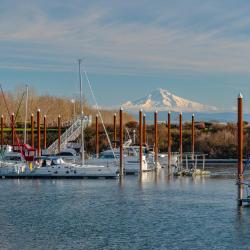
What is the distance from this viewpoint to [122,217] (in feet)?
137

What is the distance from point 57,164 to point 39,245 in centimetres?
3769

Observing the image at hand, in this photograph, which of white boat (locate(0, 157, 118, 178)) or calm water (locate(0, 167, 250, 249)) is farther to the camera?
white boat (locate(0, 157, 118, 178))

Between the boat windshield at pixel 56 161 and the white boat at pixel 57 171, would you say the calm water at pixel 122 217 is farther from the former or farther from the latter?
the boat windshield at pixel 56 161

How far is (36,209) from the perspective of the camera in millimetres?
45688

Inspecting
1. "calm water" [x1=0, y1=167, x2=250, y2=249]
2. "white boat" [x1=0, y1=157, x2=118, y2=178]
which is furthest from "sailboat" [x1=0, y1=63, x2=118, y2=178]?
"calm water" [x1=0, y1=167, x2=250, y2=249]

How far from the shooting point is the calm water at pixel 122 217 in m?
34.1

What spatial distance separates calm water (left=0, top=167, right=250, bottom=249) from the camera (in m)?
34.1

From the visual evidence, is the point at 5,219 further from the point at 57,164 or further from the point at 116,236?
the point at 57,164

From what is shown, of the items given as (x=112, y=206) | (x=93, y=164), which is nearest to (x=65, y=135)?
(x=93, y=164)

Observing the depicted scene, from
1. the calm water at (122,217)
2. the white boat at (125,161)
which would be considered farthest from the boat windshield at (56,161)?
the calm water at (122,217)

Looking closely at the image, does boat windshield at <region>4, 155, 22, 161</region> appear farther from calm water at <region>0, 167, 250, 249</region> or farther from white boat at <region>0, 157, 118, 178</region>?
calm water at <region>0, 167, 250, 249</region>

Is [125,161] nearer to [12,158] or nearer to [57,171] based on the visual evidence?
[57,171]

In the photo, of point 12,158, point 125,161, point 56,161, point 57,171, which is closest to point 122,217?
point 57,171

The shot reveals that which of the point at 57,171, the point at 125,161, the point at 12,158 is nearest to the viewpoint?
the point at 57,171
